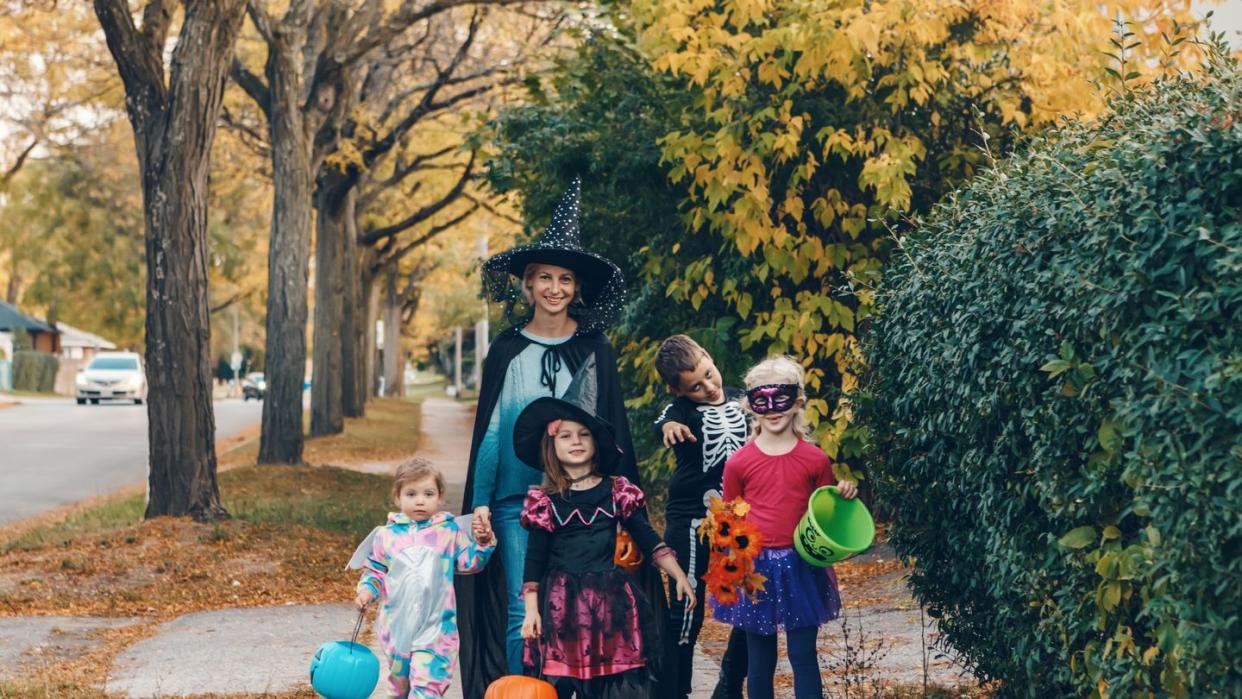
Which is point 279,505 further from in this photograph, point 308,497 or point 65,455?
point 65,455

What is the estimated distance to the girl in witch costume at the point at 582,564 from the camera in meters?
5.41

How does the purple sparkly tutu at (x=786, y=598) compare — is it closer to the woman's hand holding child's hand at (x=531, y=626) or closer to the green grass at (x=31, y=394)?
the woman's hand holding child's hand at (x=531, y=626)

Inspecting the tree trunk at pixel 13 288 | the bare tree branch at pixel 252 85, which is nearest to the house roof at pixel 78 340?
the tree trunk at pixel 13 288

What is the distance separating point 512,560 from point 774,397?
1191 millimetres

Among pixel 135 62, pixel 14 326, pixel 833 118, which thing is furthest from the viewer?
pixel 14 326

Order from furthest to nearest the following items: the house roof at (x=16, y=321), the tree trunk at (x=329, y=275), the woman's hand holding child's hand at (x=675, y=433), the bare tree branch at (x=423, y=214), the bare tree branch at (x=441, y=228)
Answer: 1. the house roof at (x=16, y=321)
2. the bare tree branch at (x=441, y=228)
3. the bare tree branch at (x=423, y=214)
4. the tree trunk at (x=329, y=275)
5. the woman's hand holding child's hand at (x=675, y=433)

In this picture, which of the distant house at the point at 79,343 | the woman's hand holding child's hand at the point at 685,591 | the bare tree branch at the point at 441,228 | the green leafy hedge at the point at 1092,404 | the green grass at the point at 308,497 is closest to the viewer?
the green leafy hedge at the point at 1092,404

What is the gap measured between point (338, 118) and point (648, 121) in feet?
35.1

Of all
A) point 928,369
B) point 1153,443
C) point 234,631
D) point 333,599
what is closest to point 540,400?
point 928,369

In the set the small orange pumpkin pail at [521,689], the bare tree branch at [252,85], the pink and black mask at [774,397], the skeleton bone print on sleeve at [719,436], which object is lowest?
the small orange pumpkin pail at [521,689]

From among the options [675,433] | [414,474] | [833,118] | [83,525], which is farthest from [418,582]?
[83,525]

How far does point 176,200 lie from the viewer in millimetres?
12938

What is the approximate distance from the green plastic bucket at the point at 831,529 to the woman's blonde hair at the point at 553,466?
33.5 inches

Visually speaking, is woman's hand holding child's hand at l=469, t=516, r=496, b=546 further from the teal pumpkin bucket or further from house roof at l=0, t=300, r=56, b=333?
house roof at l=0, t=300, r=56, b=333
